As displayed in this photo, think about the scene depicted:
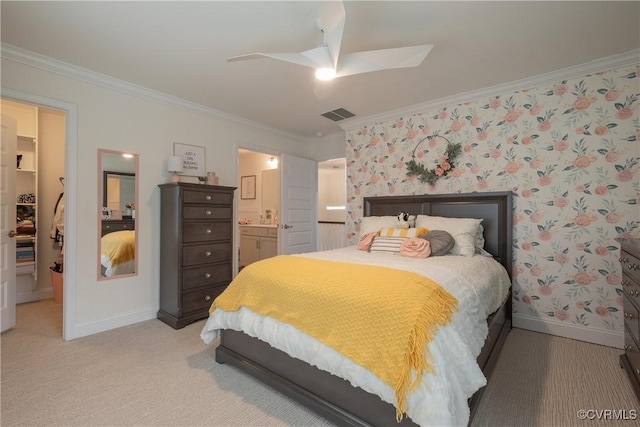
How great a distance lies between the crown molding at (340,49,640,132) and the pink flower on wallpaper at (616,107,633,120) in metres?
0.36

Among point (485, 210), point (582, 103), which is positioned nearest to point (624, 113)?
point (582, 103)

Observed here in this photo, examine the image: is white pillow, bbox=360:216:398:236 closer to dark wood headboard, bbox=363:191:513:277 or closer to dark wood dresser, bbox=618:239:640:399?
dark wood headboard, bbox=363:191:513:277

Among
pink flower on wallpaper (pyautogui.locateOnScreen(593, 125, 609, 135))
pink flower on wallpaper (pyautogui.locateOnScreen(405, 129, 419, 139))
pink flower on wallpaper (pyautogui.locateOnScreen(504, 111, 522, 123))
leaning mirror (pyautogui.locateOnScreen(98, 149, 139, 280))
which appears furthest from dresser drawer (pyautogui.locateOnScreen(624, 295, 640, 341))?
leaning mirror (pyautogui.locateOnScreen(98, 149, 139, 280))

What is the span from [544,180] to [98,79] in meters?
4.25

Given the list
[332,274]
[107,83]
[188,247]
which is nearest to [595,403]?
[332,274]

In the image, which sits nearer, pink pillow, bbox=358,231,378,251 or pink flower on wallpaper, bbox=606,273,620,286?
pink flower on wallpaper, bbox=606,273,620,286

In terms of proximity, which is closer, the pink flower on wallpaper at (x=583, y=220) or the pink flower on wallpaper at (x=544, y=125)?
the pink flower on wallpaper at (x=583, y=220)

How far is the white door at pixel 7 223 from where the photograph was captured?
265cm

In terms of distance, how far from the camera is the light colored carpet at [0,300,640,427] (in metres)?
1.60

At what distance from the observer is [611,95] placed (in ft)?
8.12

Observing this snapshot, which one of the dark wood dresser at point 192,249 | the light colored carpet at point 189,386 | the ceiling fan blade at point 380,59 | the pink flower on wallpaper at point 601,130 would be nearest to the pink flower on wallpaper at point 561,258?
the light colored carpet at point 189,386

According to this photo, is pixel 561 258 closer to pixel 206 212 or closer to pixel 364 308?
pixel 364 308

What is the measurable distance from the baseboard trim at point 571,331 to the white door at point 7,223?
4.84m

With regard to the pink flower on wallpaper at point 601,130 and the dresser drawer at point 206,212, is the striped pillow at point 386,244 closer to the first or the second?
the dresser drawer at point 206,212
